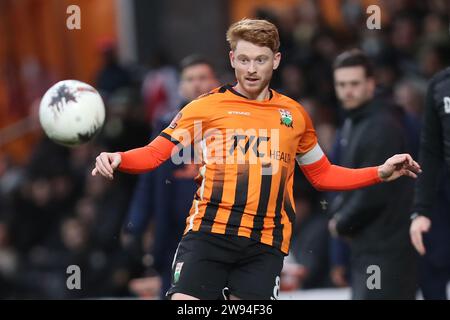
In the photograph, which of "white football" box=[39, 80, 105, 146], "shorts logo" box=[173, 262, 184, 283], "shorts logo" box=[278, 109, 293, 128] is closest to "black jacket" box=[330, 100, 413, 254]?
"shorts logo" box=[278, 109, 293, 128]

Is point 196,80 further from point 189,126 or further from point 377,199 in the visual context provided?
point 189,126

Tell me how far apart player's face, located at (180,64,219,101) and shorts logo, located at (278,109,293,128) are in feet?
8.09

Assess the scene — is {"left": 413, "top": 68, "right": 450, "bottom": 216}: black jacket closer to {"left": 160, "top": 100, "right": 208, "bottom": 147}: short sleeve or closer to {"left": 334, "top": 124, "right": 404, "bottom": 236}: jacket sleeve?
{"left": 334, "top": 124, "right": 404, "bottom": 236}: jacket sleeve

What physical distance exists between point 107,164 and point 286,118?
3.30ft

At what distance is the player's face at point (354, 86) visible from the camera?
820 centimetres

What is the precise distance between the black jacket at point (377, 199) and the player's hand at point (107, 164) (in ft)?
8.20

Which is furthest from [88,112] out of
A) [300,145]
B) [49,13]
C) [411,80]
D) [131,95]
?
[49,13]

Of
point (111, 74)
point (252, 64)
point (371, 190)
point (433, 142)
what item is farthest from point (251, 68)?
point (111, 74)

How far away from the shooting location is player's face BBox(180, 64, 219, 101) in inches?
342

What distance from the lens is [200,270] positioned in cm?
598

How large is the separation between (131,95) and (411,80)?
3.62 metres

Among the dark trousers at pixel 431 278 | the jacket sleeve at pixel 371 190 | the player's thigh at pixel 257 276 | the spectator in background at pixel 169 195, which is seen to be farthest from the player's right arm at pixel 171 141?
the dark trousers at pixel 431 278
